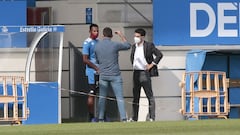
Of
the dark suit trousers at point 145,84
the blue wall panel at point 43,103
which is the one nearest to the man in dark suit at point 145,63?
the dark suit trousers at point 145,84

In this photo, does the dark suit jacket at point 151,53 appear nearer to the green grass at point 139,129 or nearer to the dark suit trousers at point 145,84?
the dark suit trousers at point 145,84

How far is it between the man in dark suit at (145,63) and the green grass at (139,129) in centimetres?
148

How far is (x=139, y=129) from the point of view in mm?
12961

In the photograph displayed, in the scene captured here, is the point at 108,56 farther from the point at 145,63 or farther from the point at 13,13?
the point at 13,13

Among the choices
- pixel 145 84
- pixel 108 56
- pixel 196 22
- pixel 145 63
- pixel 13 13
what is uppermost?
pixel 13 13

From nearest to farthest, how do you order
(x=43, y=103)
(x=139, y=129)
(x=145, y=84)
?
(x=139, y=129)
(x=43, y=103)
(x=145, y=84)

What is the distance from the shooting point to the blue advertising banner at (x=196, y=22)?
1600 cm

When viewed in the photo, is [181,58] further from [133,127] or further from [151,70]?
[133,127]

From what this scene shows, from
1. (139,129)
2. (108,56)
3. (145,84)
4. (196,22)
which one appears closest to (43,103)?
(108,56)

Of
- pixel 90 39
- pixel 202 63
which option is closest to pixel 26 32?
pixel 90 39

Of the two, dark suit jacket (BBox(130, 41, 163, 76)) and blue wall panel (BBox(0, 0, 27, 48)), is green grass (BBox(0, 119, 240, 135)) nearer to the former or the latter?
dark suit jacket (BBox(130, 41, 163, 76))

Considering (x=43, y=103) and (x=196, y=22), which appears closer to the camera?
(x=43, y=103)

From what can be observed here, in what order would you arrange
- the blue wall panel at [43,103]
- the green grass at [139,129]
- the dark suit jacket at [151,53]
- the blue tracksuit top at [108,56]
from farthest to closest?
the dark suit jacket at [151,53]
the blue tracksuit top at [108,56]
the blue wall panel at [43,103]
the green grass at [139,129]

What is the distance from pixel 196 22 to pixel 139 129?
3922 mm
